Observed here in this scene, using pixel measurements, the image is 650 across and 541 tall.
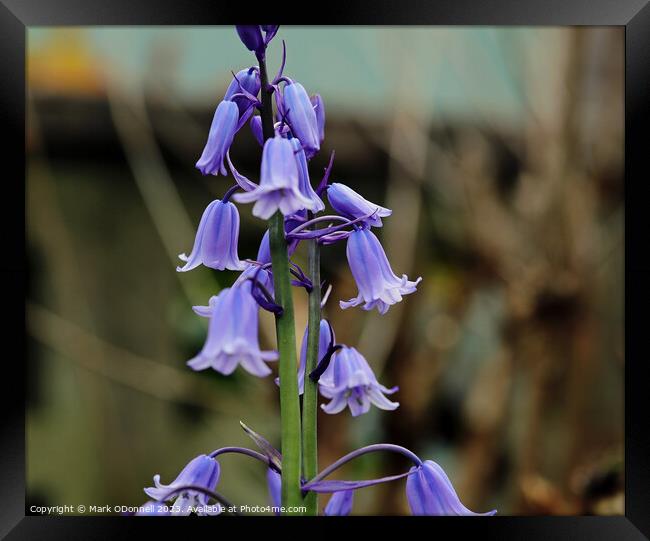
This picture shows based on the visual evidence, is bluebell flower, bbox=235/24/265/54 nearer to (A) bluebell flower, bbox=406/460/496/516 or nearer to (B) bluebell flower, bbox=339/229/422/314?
(B) bluebell flower, bbox=339/229/422/314

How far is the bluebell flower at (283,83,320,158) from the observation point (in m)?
1.25

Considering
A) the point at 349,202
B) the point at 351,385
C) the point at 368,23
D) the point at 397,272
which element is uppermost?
the point at 368,23

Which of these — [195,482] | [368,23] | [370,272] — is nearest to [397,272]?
[368,23]

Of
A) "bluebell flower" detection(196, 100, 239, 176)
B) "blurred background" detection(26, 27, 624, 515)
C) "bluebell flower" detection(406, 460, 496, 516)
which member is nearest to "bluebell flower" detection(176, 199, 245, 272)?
"bluebell flower" detection(196, 100, 239, 176)

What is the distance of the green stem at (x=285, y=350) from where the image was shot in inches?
48.3

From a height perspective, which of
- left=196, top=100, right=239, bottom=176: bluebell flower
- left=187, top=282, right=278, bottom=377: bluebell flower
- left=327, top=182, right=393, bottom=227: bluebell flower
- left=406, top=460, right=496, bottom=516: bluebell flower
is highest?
left=196, top=100, right=239, bottom=176: bluebell flower

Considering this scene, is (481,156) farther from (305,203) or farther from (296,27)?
(305,203)

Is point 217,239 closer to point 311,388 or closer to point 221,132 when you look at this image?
point 221,132

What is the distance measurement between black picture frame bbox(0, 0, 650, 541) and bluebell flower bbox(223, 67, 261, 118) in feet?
1.42

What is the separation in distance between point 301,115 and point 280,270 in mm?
250

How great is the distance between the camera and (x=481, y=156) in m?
2.97

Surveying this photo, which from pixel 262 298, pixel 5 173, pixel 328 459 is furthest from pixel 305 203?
pixel 328 459

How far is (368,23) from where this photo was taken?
70.3 inches

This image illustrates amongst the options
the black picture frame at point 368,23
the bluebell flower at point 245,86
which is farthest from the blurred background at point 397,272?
the bluebell flower at point 245,86
